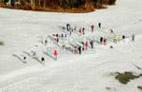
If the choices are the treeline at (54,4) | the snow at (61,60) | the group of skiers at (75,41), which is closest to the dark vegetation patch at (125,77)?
the snow at (61,60)

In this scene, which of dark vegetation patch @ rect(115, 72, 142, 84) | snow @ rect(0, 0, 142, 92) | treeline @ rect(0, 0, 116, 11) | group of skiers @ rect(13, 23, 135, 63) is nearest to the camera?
snow @ rect(0, 0, 142, 92)

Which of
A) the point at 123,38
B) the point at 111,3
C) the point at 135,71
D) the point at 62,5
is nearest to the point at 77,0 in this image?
the point at 62,5

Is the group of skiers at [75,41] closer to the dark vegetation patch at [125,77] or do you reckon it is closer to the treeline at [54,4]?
the dark vegetation patch at [125,77]

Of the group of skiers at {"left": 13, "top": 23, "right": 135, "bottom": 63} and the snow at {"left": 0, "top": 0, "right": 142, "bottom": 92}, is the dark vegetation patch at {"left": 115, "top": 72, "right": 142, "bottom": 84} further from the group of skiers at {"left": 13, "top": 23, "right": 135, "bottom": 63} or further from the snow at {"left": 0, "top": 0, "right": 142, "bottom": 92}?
the group of skiers at {"left": 13, "top": 23, "right": 135, "bottom": 63}

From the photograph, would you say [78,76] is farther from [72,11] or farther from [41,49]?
[72,11]

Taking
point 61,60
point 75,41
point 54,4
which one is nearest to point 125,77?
point 61,60

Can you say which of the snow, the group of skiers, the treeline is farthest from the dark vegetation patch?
the treeline
